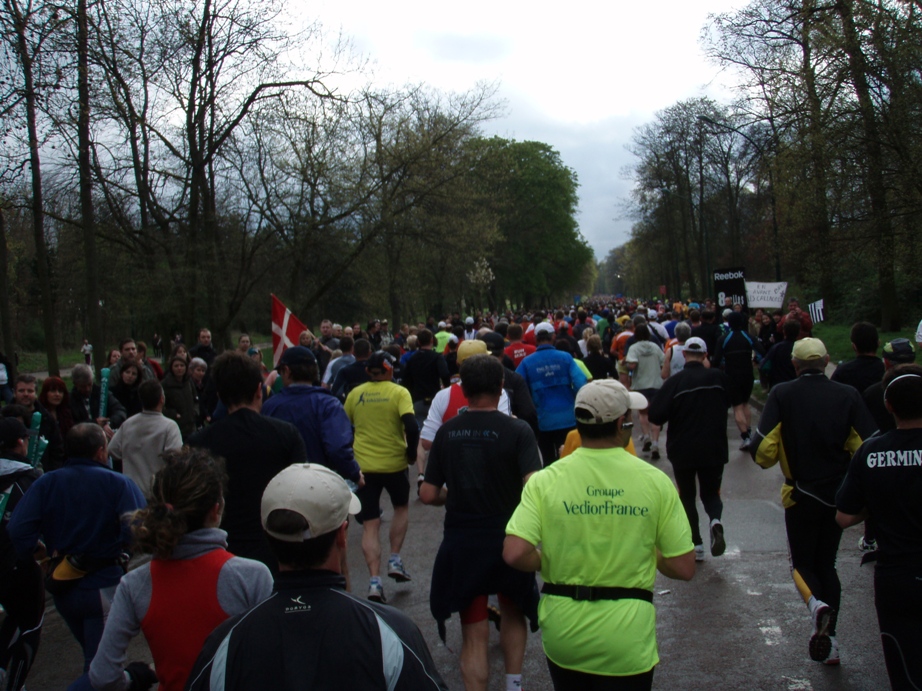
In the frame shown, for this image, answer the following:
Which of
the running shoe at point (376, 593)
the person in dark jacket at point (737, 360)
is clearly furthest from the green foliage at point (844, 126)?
the running shoe at point (376, 593)

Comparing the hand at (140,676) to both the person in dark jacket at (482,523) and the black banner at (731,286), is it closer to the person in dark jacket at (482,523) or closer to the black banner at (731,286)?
the person in dark jacket at (482,523)

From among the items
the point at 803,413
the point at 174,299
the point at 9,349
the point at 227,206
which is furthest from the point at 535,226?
the point at 803,413

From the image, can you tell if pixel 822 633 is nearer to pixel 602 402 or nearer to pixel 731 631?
pixel 731 631

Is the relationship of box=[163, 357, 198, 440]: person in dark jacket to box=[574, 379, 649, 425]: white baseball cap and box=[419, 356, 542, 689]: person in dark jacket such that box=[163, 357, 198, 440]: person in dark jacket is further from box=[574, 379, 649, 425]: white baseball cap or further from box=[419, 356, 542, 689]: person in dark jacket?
box=[574, 379, 649, 425]: white baseball cap

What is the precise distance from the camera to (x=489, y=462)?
4.43 m

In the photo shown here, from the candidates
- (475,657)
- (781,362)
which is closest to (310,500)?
(475,657)

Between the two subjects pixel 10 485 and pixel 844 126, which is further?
pixel 844 126

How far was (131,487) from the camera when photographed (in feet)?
14.7

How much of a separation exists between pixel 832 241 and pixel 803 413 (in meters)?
15.8

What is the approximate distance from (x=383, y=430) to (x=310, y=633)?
4802mm

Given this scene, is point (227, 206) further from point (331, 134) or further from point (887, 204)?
point (887, 204)

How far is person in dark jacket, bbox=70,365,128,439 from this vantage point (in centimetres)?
870

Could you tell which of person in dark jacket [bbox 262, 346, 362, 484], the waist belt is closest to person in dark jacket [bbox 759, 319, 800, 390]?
person in dark jacket [bbox 262, 346, 362, 484]

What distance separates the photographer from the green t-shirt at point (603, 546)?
304 cm
